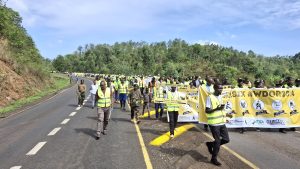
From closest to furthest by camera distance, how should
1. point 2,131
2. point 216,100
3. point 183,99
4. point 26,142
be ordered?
point 216,100 → point 26,142 → point 2,131 → point 183,99

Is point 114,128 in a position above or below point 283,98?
below

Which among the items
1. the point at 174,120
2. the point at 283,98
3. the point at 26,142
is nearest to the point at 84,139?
the point at 26,142

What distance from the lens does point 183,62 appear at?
101 meters

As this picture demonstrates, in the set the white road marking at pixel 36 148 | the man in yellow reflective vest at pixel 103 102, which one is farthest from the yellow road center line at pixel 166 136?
the white road marking at pixel 36 148

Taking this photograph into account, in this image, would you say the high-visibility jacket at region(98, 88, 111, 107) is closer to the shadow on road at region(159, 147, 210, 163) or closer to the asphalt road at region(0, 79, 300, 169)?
the asphalt road at region(0, 79, 300, 169)

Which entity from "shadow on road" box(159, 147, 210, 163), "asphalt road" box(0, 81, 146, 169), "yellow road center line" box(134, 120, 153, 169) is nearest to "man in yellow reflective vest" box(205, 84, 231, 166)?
"shadow on road" box(159, 147, 210, 163)

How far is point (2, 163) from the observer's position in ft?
31.2

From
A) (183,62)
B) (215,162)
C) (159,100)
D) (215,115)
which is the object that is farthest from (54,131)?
(183,62)

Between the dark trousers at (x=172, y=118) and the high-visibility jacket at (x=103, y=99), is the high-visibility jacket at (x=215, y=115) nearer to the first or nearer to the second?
the dark trousers at (x=172, y=118)

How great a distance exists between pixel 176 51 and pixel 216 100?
389 feet

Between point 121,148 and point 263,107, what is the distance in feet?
22.8

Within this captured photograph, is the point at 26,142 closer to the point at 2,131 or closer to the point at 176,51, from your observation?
the point at 2,131

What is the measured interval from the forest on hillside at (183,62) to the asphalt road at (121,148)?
43.4 metres

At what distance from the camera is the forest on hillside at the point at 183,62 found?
66800mm
